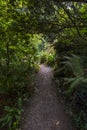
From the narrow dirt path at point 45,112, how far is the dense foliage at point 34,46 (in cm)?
32

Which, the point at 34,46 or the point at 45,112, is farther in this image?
the point at 34,46

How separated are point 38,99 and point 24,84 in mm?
790

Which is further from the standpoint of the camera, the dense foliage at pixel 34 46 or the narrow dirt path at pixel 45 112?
the narrow dirt path at pixel 45 112

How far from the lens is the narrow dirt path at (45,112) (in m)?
6.94

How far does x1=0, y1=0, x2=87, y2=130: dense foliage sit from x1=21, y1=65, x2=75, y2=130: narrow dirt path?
1.04 ft

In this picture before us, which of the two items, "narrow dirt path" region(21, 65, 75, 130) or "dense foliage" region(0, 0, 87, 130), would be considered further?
"narrow dirt path" region(21, 65, 75, 130)

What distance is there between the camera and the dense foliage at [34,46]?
451 centimetres

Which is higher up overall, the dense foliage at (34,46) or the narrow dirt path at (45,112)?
the dense foliage at (34,46)

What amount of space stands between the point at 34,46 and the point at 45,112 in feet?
8.76

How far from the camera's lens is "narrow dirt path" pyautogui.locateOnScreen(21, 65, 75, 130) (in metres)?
6.94

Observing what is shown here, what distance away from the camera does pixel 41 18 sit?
4.83m

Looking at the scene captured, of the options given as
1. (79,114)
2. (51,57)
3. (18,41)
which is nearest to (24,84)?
(18,41)

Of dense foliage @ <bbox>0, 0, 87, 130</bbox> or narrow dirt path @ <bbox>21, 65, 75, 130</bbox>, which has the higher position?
dense foliage @ <bbox>0, 0, 87, 130</bbox>

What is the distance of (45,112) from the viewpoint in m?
7.52
